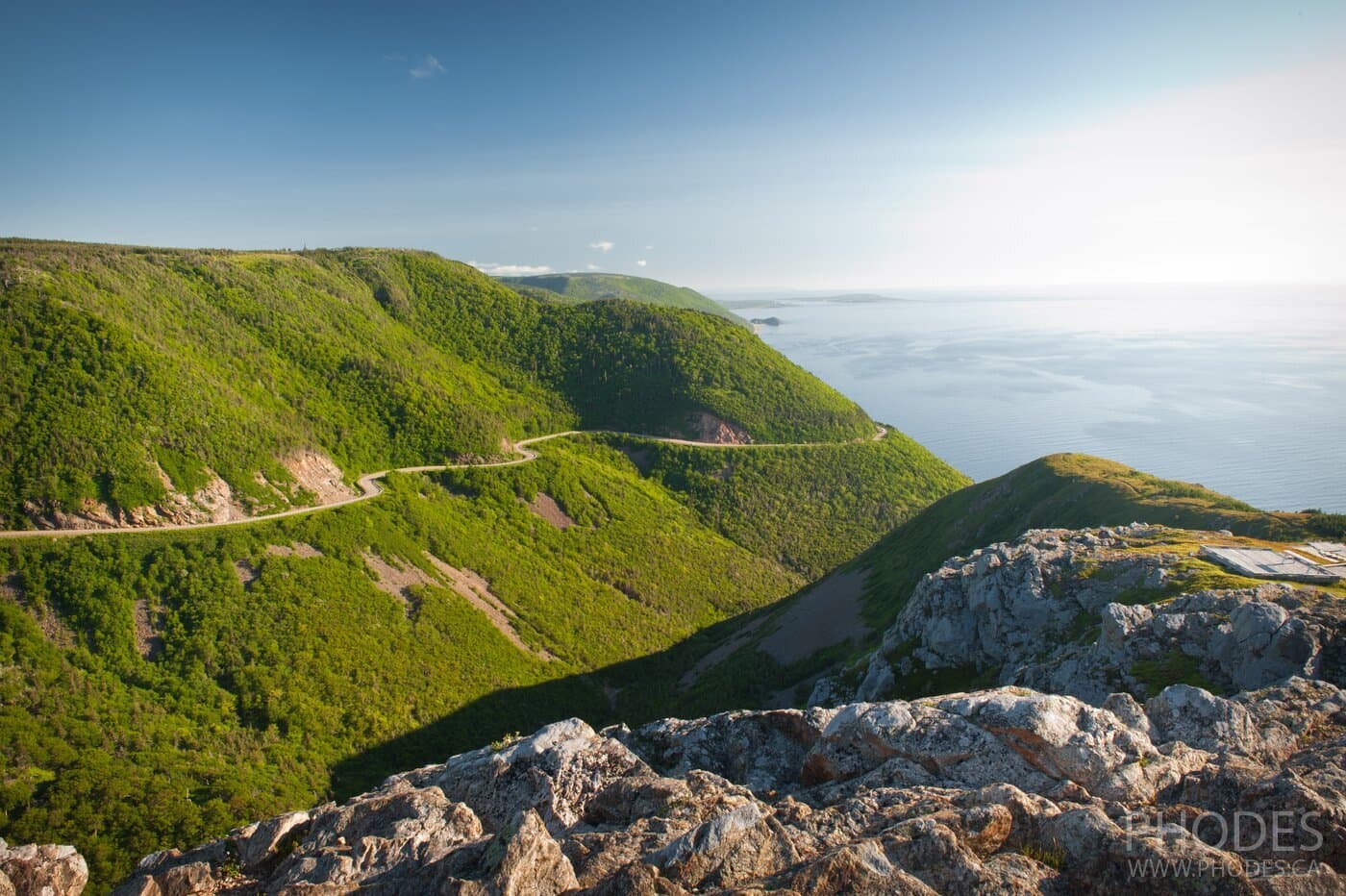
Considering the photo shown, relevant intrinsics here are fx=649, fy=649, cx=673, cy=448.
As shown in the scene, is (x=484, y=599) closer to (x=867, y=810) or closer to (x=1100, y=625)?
(x=1100, y=625)

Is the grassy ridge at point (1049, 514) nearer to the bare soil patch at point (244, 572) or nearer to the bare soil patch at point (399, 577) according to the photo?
the bare soil patch at point (399, 577)

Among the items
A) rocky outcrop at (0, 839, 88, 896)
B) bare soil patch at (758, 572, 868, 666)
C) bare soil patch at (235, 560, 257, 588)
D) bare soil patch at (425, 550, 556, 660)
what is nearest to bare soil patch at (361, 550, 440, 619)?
bare soil patch at (425, 550, 556, 660)

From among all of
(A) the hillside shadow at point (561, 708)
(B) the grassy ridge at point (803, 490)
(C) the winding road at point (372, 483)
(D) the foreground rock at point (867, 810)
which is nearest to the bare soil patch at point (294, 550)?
(C) the winding road at point (372, 483)

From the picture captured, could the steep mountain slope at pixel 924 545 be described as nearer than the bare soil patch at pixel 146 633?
Yes

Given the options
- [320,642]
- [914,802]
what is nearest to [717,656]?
[320,642]

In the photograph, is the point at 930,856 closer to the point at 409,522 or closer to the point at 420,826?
the point at 420,826

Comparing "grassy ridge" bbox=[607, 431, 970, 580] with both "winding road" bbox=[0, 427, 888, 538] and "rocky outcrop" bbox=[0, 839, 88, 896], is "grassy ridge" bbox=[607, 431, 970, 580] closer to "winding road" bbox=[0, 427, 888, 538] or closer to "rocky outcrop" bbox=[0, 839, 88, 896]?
"winding road" bbox=[0, 427, 888, 538]
